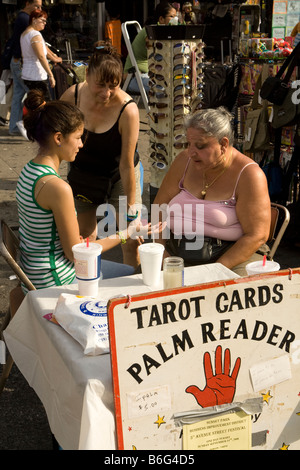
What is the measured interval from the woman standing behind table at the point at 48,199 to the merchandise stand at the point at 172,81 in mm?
2529

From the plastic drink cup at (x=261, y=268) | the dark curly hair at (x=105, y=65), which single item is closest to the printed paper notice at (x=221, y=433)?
the plastic drink cup at (x=261, y=268)

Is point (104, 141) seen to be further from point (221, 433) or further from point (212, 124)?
point (221, 433)

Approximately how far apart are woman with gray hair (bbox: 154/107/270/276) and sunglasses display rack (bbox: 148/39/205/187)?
2.07 metres

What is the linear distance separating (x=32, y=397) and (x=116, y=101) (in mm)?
1768

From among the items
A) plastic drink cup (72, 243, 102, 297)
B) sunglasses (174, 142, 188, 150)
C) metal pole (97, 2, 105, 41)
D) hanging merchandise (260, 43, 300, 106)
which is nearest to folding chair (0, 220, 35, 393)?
plastic drink cup (72, 243, 102, 297)

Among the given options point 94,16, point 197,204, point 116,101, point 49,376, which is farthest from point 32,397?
point 94,16

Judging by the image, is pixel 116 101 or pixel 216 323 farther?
pixel 116 101

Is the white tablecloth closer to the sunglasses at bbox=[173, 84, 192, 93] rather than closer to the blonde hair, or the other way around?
the blonde hair

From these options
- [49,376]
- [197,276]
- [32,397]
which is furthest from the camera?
[32,397]

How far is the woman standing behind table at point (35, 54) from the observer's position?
25.8ft

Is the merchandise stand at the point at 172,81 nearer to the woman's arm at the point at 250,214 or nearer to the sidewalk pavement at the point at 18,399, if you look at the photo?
the sidewalk pavement at the point at 18,399
